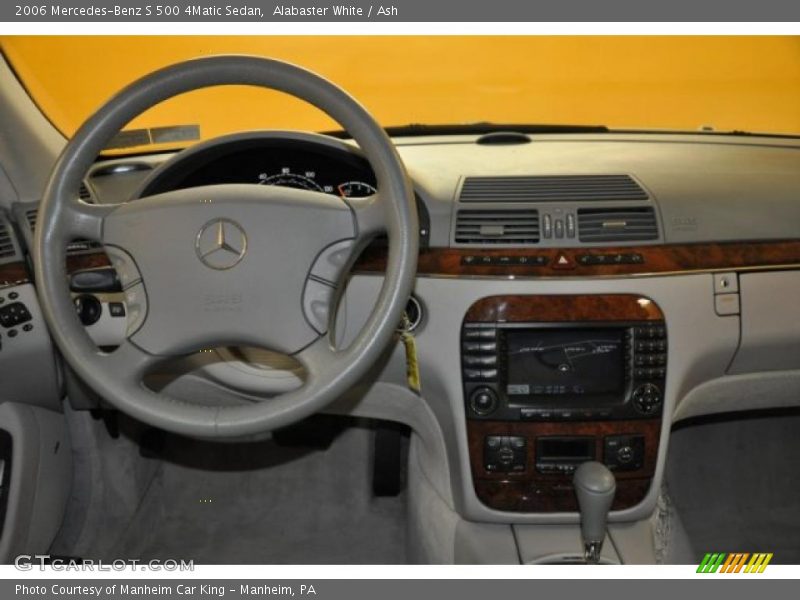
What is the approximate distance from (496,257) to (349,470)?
3.48ft

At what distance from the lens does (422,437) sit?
6.74ft

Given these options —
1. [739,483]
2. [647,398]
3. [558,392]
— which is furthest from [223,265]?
[739,483]

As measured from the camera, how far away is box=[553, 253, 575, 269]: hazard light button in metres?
1.73

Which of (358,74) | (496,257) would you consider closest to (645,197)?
(496,257)

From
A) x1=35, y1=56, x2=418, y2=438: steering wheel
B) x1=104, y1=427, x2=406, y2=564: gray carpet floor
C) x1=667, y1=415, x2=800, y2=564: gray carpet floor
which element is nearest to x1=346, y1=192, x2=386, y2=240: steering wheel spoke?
x1=35, y1=56, x2=418, y2=438: steering wheel

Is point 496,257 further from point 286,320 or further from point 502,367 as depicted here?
point 286,320

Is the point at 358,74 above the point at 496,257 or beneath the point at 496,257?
above

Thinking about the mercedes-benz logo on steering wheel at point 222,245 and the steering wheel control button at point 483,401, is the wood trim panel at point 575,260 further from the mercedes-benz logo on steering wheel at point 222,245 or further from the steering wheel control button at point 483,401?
the mercedes-benz logo on steering wheel at point 222,245

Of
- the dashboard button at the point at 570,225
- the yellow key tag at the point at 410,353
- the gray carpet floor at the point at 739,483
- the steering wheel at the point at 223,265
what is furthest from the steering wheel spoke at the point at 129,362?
the gray carpet floor at the point at 739,483

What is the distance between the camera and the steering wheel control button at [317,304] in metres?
1.44

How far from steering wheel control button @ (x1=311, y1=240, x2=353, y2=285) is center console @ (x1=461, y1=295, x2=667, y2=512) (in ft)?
1.33

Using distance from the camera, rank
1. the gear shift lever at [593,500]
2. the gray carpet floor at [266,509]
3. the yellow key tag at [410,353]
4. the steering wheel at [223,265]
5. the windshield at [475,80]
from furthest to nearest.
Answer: the gray carpet floor at [266,509] → the windshield at [475,80] → the yellow key tag at [410,353] → the gear shift lever at [593,500] → the steering wheel at [223,265]

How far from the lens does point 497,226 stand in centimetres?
174

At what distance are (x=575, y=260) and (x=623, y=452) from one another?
17.5 inches
